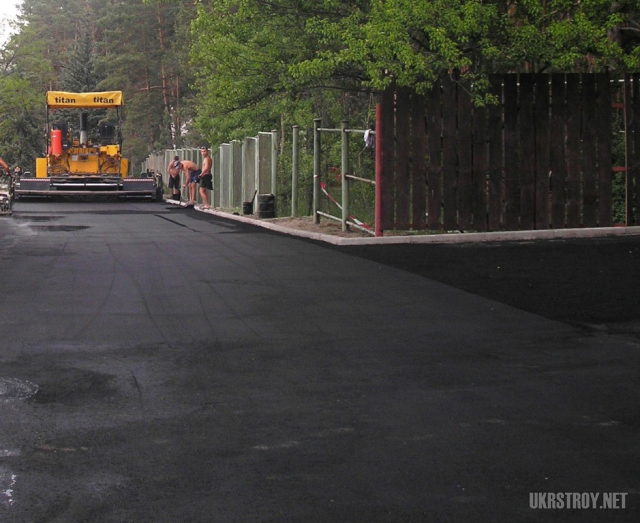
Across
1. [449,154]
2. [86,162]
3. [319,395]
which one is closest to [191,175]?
[86,162]

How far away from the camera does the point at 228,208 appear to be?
113 feet

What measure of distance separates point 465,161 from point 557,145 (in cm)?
169

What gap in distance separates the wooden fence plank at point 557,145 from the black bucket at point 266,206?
30.7 feet

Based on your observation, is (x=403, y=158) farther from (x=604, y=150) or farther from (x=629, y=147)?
(x=629, y=147)

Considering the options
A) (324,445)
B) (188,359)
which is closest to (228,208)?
(188,359)

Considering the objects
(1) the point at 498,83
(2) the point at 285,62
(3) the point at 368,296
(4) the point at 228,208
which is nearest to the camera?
(3) the point at 368,296

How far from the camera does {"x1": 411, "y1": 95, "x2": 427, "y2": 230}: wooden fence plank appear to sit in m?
19.6

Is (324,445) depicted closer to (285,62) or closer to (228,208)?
(285,62)

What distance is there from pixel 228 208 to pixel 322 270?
64.9 feet

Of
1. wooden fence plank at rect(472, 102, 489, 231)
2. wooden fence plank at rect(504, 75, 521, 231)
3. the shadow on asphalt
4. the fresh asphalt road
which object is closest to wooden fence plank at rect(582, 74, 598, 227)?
wooden fence plank at rect(504, 75, 521, 231)

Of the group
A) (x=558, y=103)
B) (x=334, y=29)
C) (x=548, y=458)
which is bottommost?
(x=548, y=458)

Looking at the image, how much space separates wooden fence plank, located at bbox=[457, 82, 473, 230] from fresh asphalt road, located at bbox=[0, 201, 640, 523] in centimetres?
522

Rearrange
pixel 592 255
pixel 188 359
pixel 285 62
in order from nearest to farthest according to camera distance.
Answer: pixel 188 359
pixel 592 255
pixel 285 62

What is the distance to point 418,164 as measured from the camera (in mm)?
19641
